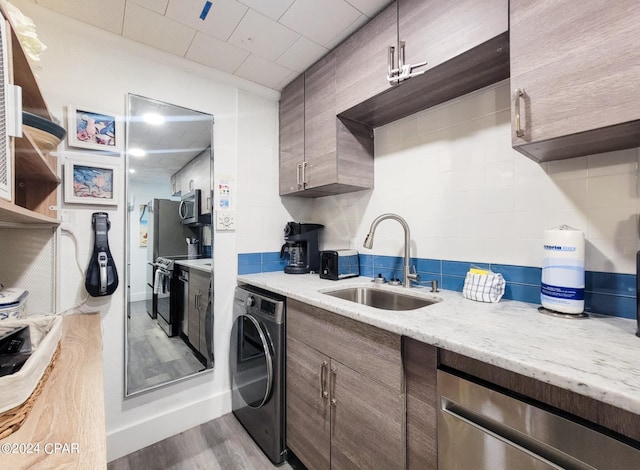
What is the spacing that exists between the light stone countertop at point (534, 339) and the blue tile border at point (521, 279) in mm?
49

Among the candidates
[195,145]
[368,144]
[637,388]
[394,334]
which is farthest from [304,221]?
[637,388]

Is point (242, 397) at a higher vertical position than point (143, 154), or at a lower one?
lower

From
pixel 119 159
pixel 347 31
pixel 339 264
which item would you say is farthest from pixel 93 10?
pixel 339 264

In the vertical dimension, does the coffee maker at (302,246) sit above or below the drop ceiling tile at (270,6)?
below

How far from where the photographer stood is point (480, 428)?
2.49ft

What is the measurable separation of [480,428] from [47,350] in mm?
1213

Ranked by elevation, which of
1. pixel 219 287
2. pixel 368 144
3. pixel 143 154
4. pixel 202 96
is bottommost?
pixel 219 287

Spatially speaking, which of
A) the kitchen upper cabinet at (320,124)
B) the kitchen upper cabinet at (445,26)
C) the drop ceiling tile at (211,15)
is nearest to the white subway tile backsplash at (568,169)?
the kitchen upper cabinet at (445,26)

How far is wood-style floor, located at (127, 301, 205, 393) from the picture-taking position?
5.51 feet

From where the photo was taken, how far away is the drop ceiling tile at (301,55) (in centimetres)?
171

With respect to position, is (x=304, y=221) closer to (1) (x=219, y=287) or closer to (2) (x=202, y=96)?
(1) (x=219, y=287)

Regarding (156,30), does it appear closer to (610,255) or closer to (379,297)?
(379,297)

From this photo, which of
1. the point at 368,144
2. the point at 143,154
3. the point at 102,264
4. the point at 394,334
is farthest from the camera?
the point at 368,144

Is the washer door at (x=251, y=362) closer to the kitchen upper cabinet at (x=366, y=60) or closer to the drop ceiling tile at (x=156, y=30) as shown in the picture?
the kitchen upper cabinet at (x=366, y=60)
